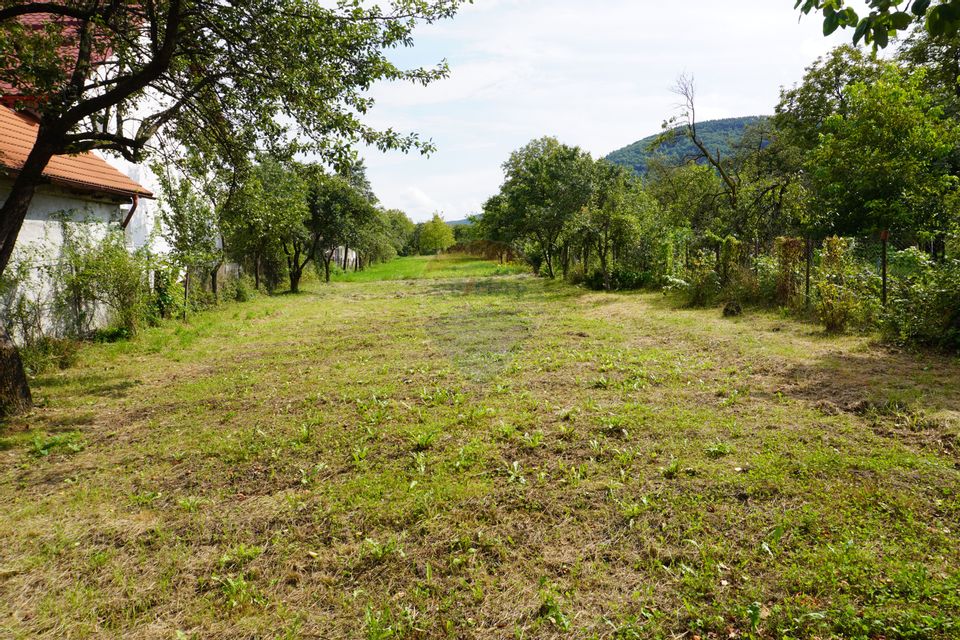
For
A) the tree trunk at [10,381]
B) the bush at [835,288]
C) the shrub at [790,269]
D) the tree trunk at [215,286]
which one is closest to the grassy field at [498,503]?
the tree trunk at [10,381]

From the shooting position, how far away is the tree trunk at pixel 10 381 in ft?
18.9

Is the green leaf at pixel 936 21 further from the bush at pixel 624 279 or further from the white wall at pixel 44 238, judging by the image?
the bush at pixel 624 279

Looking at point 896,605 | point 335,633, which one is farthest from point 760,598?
point 335,633

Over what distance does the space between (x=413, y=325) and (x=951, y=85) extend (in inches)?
663

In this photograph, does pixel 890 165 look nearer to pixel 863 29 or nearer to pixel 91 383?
pixel 863 29

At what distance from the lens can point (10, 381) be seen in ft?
19.3

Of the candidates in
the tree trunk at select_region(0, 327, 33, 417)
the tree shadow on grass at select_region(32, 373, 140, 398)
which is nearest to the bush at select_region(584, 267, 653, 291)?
the tree shadow on grass at select_region(32, 373, 140, 398)

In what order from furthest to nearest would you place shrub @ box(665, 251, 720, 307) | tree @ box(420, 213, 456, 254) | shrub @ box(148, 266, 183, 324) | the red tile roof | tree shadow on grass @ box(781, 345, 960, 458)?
tree @ box(420, 213, 456, 254) < shrub @ box(665, 251, 720, 307) < shrub @ box(148, 266, 183, 324) < the red tile roof < tree shadow on grass @ box(781, 345, 960, 458)

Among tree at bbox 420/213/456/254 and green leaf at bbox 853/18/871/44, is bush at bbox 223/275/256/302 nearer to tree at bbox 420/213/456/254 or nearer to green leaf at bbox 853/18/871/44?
green leaf at bbox 853/18/871/44

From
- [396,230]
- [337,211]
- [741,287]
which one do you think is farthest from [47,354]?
[396,230]

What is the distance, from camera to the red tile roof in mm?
8805

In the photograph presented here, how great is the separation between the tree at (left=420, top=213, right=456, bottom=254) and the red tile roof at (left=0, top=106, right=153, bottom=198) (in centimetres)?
6768

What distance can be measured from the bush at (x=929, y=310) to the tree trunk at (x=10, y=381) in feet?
39.6

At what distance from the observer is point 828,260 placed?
9.98m
